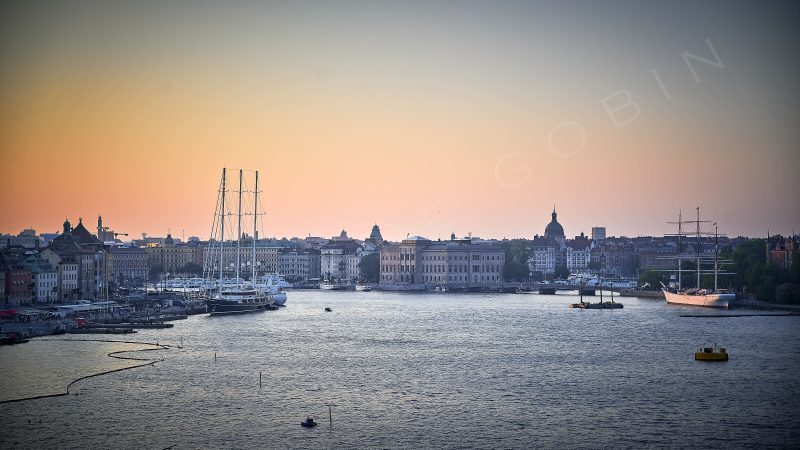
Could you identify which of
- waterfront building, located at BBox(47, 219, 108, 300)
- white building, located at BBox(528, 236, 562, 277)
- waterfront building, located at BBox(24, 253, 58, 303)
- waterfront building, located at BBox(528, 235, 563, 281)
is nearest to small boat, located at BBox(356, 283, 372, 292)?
waterfront building, located at BBox(528, 235, 563, 281)

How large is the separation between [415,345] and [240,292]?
103 ft

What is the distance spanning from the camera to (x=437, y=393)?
3438cm

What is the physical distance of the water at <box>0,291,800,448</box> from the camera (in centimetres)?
2775

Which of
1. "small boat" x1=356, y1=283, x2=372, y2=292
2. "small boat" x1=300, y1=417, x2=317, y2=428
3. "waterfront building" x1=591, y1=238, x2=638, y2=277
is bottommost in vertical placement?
"small boat" x1=300, y1=417, x2=317, y2=428

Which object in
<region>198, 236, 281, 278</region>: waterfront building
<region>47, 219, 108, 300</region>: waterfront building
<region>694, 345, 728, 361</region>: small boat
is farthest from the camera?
<region>198, 236, 281, 278</region>: waterfront building

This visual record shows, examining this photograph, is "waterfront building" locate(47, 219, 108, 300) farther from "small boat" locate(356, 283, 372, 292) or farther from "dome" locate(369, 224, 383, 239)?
"dome" locate(369, 224, 383, 239)

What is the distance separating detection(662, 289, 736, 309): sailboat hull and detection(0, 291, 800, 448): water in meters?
21.9

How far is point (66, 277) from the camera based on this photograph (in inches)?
3073

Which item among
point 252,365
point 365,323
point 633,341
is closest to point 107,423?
point 252,365

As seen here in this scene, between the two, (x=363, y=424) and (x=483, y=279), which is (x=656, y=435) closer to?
(x=363, y=424)

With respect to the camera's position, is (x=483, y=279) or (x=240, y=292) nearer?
(x=240, y=292)

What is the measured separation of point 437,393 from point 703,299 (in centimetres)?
5368

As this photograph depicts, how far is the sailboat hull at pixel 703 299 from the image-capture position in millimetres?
79625

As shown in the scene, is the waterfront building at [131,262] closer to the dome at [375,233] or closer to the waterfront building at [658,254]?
the dome at [375,233]
